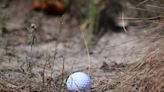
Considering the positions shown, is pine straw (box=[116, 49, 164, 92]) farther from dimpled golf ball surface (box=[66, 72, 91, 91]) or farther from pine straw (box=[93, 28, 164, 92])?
dimpled golf ball surface (box=[66, 72, 91, 91])

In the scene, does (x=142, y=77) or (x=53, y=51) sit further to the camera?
(x=53, y=51)

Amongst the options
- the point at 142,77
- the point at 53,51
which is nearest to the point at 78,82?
the point at 142,77

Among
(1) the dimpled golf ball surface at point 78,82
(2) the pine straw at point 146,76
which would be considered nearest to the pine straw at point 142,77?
(2) the pine straw at point 146,76

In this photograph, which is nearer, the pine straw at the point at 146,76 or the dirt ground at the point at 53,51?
the pine straw at the point at 146,76

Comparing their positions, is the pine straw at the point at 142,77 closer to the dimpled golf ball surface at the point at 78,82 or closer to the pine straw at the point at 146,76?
the pine straw at the point at 146,76

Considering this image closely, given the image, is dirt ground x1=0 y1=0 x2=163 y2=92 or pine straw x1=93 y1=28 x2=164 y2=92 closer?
pine straw x1=93 y1=28 x2=164 y2=92

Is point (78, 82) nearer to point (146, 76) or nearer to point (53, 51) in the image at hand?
point (146, 76)

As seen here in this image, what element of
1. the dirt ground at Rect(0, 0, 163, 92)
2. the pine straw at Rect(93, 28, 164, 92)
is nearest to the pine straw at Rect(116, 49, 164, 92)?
the pine straw at Rect(93, 28, 164, 92)

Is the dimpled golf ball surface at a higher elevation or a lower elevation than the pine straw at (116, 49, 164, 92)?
lower

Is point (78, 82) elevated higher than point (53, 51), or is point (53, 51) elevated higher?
point (78, 82)
